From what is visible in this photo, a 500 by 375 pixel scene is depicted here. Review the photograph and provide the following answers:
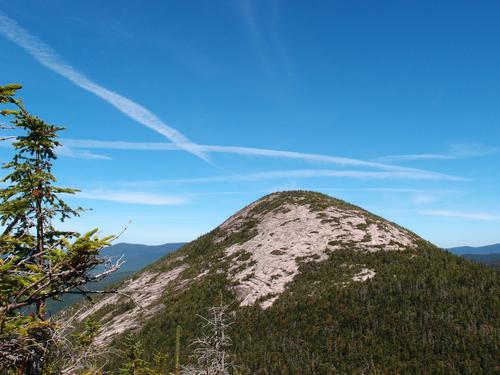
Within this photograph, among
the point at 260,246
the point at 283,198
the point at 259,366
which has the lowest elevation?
the point at 259,366

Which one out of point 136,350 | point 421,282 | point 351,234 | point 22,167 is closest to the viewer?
point 22,167

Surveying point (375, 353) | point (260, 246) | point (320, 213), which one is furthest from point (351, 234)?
point (375, 353)

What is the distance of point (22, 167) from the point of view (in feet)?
44.3

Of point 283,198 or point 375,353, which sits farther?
point 283,198

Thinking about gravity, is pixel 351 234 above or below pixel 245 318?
above

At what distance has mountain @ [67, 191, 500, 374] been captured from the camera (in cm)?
3753

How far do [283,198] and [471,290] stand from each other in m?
55.0

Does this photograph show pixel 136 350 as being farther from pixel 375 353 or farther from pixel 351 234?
pixel 351 234

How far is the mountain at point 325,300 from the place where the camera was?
123 feet

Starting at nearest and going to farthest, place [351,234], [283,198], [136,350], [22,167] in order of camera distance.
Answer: [22,167] < [136,350] < [351,234] < [283,198]

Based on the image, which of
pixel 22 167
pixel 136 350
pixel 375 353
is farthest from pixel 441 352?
pixel 22 167

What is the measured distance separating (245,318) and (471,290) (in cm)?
3073

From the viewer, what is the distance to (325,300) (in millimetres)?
49812

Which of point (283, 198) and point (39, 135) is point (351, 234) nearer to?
point (283, 198)
